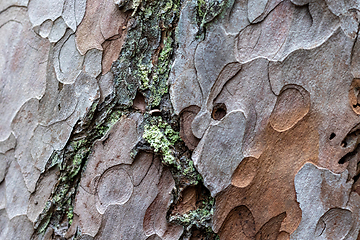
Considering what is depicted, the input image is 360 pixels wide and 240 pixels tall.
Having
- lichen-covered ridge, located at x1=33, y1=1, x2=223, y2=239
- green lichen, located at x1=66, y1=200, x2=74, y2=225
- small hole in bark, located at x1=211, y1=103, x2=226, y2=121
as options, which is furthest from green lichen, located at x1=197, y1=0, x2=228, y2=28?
green lichen, located at x1=66, y1=200, x2=74, y2=225

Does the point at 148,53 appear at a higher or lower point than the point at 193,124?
higher

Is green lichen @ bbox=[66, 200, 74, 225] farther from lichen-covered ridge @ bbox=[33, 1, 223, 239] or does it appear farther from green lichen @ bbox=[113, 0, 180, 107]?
green lichen @ bbox=[113, 0, 180, 107]

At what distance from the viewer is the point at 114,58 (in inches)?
30.4

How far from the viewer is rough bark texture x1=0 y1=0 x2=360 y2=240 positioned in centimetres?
67

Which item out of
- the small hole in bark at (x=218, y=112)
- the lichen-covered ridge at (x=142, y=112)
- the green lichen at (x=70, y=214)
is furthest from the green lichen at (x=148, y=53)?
the green lichen at (x=70, y=214)

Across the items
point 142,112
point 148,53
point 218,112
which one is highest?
point 148,53

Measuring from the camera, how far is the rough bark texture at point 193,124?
0.67 metres

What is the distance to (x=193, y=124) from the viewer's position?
71 cm

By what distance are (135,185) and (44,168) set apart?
265mm

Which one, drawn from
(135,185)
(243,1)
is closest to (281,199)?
(135,185)

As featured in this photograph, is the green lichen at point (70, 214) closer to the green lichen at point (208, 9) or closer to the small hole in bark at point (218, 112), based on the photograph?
the small hole in bark at point (218, 112)

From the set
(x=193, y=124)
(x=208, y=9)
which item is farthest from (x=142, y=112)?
(x=208, y=9)

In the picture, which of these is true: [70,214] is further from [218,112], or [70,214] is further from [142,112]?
[218,112]

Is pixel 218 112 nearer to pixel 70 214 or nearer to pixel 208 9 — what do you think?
pixel 208 9
